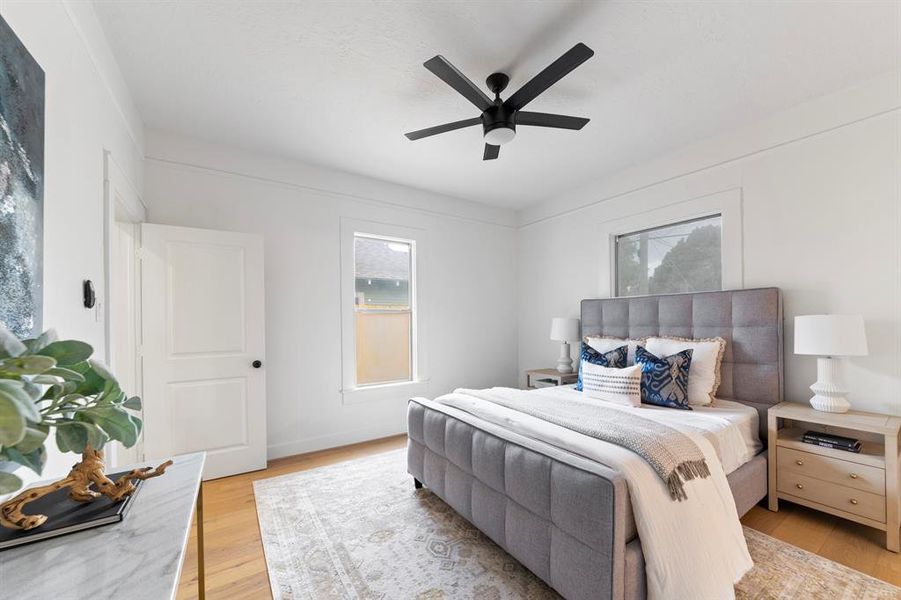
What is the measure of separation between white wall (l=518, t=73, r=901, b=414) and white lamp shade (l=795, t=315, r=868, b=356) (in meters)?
0.31

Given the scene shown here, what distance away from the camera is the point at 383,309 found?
421 cm

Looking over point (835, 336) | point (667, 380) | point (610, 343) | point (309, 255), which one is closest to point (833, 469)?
point (835, 336)

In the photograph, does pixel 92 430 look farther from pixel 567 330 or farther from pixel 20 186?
pixel 567 330

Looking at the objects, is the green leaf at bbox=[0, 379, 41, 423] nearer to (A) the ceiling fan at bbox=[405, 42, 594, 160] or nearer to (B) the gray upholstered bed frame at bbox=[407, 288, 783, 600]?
(B) the gray upholstered bed frame at bbox=[407, 288, 783, 600]

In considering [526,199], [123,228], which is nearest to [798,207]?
[526,199]

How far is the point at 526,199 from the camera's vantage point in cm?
472

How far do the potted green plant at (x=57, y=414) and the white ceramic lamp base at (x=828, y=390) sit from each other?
3421 mm

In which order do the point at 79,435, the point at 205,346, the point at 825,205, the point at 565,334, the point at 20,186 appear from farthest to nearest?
the point at 565,334
the point at 205,346
the point at 825,205
the point at 20,186
the point at 79,435

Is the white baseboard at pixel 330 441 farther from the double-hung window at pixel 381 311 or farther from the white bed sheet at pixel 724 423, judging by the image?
the white bed sheet at pixel 724 423

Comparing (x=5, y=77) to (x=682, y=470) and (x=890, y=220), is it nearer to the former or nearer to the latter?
(x=682, y=470)

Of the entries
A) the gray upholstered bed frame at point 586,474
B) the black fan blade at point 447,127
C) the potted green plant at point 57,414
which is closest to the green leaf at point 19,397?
the potted green plant at point 57,414

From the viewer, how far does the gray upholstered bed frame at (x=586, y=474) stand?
1.47m

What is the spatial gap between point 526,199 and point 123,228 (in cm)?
390

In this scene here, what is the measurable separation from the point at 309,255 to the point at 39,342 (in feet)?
9.94
